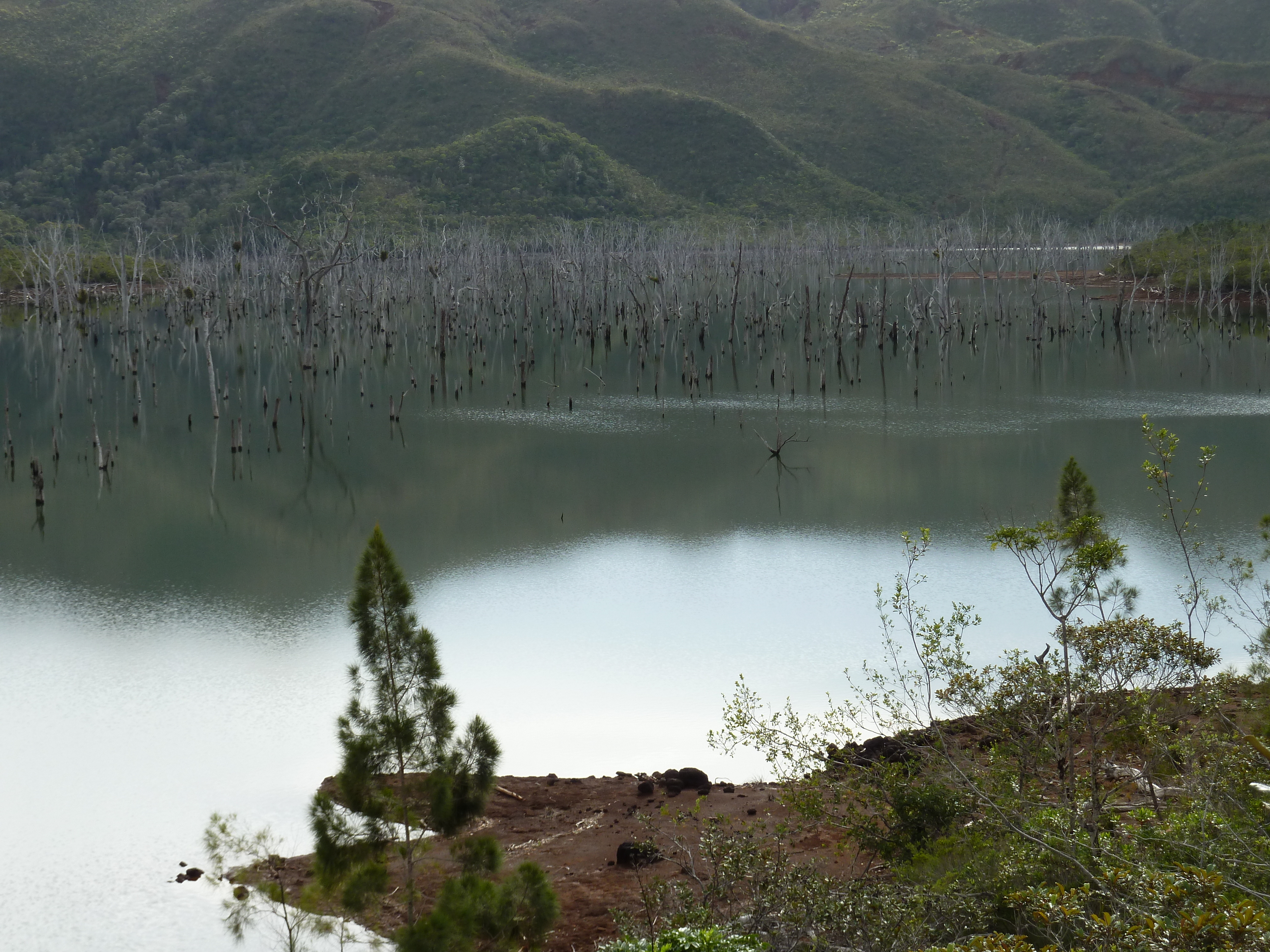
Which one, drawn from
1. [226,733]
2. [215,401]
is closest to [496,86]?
[215,401]

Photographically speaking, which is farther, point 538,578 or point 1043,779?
point 538,578

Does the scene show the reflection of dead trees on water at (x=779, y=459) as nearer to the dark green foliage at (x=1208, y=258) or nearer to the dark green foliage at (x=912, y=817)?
the dark green foliage at (x=912, y=817)

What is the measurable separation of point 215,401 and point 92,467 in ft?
7.52

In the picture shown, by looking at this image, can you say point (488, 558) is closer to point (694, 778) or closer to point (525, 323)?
point (694, 778)

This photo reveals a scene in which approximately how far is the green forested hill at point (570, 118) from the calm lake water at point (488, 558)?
134 feet

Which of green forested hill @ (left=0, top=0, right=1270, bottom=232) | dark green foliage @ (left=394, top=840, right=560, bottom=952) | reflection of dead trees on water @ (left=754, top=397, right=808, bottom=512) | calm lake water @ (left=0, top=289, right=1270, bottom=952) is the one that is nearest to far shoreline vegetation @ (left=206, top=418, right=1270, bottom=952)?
dark green foliage @ (left=394, top=840, right=560, bottom=952)

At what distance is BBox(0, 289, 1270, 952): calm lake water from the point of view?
8.35 m

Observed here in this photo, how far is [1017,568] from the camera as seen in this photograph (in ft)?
42.4

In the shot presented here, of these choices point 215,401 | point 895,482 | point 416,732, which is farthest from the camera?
point 215,401

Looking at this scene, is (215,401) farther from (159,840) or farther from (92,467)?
(159,840)

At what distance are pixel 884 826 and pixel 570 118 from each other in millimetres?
73585

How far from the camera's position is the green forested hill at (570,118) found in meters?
67.4

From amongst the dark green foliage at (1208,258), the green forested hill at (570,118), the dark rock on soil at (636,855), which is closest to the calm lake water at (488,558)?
the dark rock on soil at (636,855)

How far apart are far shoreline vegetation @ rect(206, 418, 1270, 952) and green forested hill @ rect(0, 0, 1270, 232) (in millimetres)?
55931
